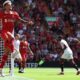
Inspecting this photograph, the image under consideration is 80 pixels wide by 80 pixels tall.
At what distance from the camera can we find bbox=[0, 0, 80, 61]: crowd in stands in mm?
31406

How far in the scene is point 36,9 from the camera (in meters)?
34.2

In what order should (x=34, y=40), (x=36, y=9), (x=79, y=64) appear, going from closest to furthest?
1. (x=79, y=64)
2. (x=34, y=40)
3. (x=36, y=9)

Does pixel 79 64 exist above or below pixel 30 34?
below

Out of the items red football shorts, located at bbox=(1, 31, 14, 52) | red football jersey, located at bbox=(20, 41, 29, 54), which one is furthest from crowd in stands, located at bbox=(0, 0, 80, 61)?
red football shorts, located at bbox=(1, 31, 14, 52)

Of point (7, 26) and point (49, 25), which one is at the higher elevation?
point (49, 25)

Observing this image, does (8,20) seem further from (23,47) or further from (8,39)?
(23,47)

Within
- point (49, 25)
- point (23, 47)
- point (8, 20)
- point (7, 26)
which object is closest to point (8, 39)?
point (7, 26)

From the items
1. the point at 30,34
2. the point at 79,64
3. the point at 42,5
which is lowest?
the point at 79,64

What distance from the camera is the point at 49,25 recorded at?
3328 cm

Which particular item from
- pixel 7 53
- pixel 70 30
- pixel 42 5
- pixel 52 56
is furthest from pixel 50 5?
pixel 7 53

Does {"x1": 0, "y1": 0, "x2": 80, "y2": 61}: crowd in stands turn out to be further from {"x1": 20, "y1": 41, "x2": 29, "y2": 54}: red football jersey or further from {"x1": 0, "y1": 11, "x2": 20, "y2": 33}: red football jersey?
{"x1": 0, "y1": 11, "x2": 20, "y2": 33}: red football jersey

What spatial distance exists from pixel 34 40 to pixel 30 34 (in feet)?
1.90

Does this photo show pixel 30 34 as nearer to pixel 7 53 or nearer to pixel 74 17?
pixel 74 17

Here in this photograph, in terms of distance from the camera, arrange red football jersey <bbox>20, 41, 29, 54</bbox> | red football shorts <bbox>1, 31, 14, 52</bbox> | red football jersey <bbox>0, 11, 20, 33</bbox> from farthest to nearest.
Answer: red football jersey <bbox>20, 41, 29, 54</bbox>, red football jersey <bbox>0, 11, 20, 33</bbox>, red football shorts <bbox>1, 31, 14, 52</bbox>
